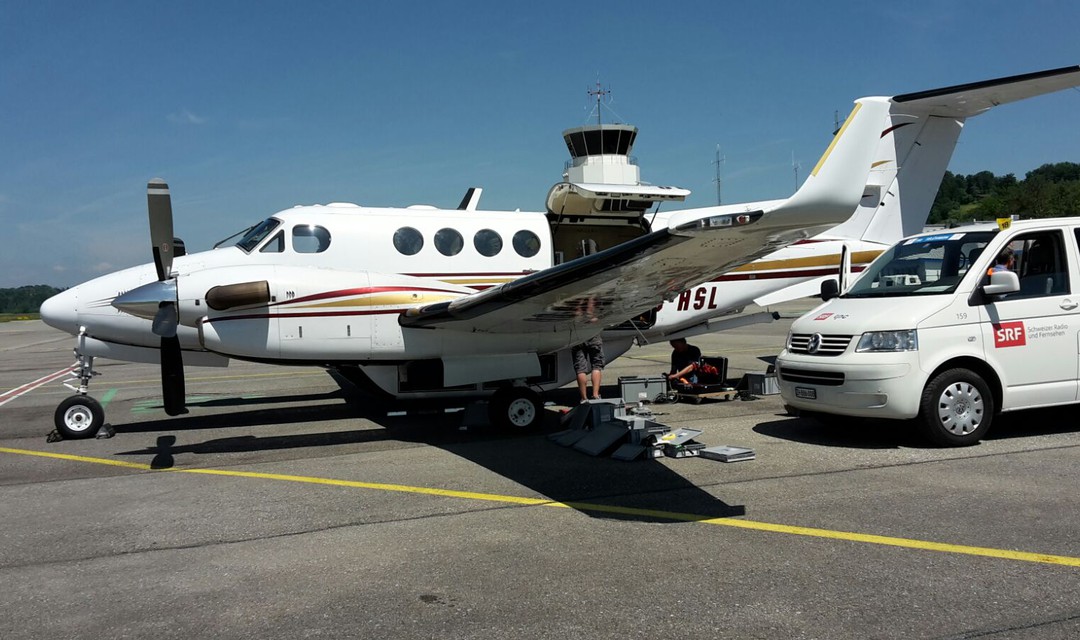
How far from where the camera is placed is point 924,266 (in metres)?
7.83

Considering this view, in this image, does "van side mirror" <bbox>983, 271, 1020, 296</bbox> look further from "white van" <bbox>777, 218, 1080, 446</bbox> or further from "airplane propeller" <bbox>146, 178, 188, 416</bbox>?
"airplane propeller" <bbox>146, 178, 188, 416</bbox>

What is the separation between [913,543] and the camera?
4.69 m

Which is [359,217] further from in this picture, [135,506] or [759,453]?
[759,453]

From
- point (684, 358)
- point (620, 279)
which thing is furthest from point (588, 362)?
point (620, 279)

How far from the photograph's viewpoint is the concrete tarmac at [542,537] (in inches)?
149

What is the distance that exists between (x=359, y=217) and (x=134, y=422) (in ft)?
14.4

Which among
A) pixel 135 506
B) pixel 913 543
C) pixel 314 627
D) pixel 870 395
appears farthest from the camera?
pixel 870 395

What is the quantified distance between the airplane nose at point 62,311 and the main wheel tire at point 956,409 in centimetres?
977

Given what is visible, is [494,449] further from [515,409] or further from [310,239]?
[310,239]

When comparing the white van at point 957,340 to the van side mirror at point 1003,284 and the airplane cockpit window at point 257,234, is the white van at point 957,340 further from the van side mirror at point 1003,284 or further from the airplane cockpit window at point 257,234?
the airplane cockpit window at point 257,234

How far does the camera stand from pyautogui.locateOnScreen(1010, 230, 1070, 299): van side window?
7539 mm

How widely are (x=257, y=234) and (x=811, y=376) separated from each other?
726 centimetres

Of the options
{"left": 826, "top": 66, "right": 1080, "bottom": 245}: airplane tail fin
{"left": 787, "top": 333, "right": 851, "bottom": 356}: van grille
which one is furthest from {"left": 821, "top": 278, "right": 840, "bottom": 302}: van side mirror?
{"left": 787, "top": 333, "right": 851, "bottom": 356}: van grille

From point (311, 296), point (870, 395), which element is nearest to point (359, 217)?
point (311, 296)
